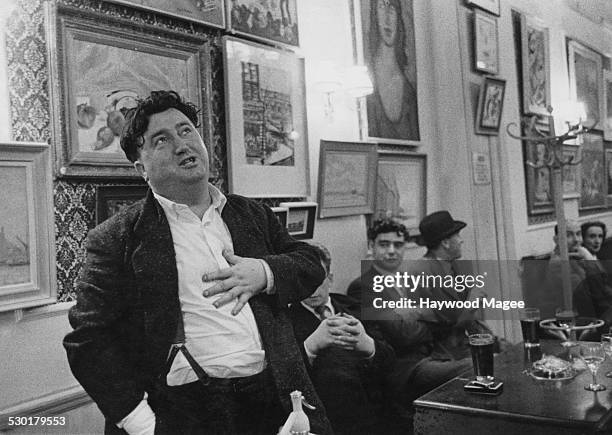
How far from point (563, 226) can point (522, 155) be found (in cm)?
130

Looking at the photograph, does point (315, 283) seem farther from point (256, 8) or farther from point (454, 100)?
point (454, 100)

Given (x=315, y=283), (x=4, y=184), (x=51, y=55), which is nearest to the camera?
(x=315, y=283)

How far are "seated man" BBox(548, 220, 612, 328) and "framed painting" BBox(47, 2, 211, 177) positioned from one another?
9.66 ft

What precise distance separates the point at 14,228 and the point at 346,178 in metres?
2.01

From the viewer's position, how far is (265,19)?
3094 mm

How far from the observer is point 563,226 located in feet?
12.7

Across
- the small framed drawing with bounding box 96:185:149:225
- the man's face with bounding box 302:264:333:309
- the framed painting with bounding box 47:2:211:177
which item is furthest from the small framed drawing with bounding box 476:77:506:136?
the small framed drawing with bounding box 96:185:149:225

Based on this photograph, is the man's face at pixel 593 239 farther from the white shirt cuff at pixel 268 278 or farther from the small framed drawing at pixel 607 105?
the white shirt cuff at pixel 268 278

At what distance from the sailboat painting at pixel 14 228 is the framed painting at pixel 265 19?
132 centimetres

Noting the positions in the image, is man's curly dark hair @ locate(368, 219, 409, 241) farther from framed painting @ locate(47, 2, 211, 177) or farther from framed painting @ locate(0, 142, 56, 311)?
framed painting @ locate(0, 142, 56, 311)

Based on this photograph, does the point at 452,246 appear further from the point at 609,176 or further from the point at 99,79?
the point at 609,176

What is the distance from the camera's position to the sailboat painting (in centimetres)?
202

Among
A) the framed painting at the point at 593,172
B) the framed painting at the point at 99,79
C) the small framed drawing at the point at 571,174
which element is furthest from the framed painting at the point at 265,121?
the framed painting at the point at 593,172

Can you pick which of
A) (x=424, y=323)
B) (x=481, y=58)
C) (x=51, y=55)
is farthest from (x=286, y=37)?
(x=481, y=58)
